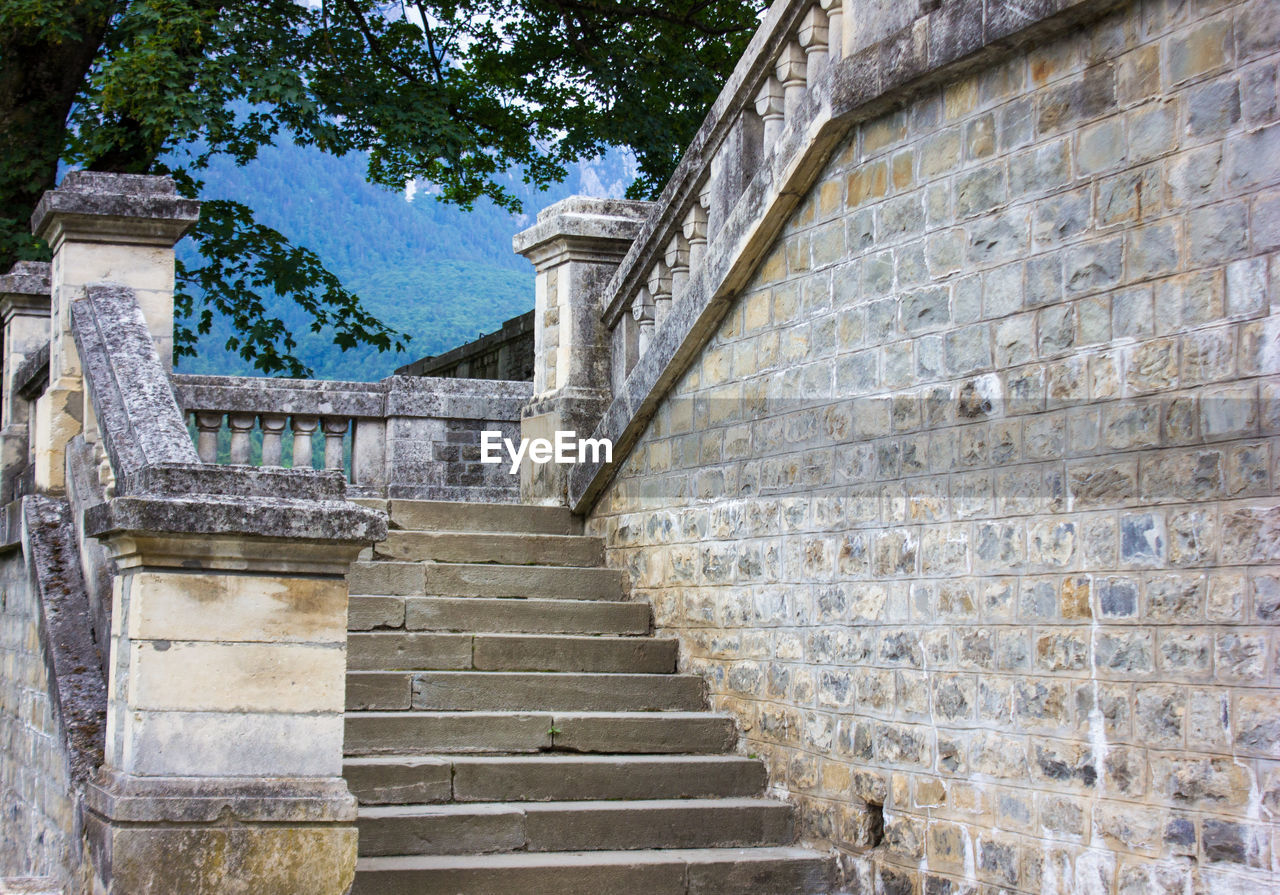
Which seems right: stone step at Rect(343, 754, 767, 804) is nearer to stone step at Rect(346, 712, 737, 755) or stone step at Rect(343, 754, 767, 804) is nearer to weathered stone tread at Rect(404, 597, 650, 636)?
stone step at Rect(346, 712, 737, 755)

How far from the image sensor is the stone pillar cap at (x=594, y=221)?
8.44 metres

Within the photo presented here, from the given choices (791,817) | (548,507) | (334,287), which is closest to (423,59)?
(334,287)

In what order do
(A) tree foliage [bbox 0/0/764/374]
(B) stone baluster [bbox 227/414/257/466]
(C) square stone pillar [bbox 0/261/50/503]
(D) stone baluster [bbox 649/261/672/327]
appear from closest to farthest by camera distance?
A: (D) stone baluster [bbox 649/261/672/327], (C) square stone pillar [bbox 0/261/50/503], (B) stone baluster [bbox 227/414/257/466], (A) tree foliage [bbox 0/0/764/374]

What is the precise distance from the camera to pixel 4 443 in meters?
8.13

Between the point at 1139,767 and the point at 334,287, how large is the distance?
12.1 meters

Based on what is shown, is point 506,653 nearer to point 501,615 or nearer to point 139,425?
point 501,615

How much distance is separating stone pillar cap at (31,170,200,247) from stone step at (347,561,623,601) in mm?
1817

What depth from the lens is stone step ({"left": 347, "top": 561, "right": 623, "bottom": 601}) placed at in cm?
737

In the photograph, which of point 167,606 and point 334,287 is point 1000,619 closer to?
point 167,606

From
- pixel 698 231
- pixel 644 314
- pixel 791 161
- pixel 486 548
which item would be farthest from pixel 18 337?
pixel 791 161

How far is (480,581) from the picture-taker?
7555mm

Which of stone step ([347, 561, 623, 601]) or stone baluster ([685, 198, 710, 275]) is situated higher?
stone baluster ([685, 198, 710, 275])

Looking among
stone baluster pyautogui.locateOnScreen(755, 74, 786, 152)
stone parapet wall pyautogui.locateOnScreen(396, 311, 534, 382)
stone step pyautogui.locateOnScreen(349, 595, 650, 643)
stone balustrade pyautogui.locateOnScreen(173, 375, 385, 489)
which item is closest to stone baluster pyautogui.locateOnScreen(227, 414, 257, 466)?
stone balustrade pyautogui.locateOnScreen(173, 375, 385, 489)

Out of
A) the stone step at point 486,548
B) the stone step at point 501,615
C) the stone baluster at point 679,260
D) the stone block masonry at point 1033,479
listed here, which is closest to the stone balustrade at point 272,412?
the stone step at point 486,548
